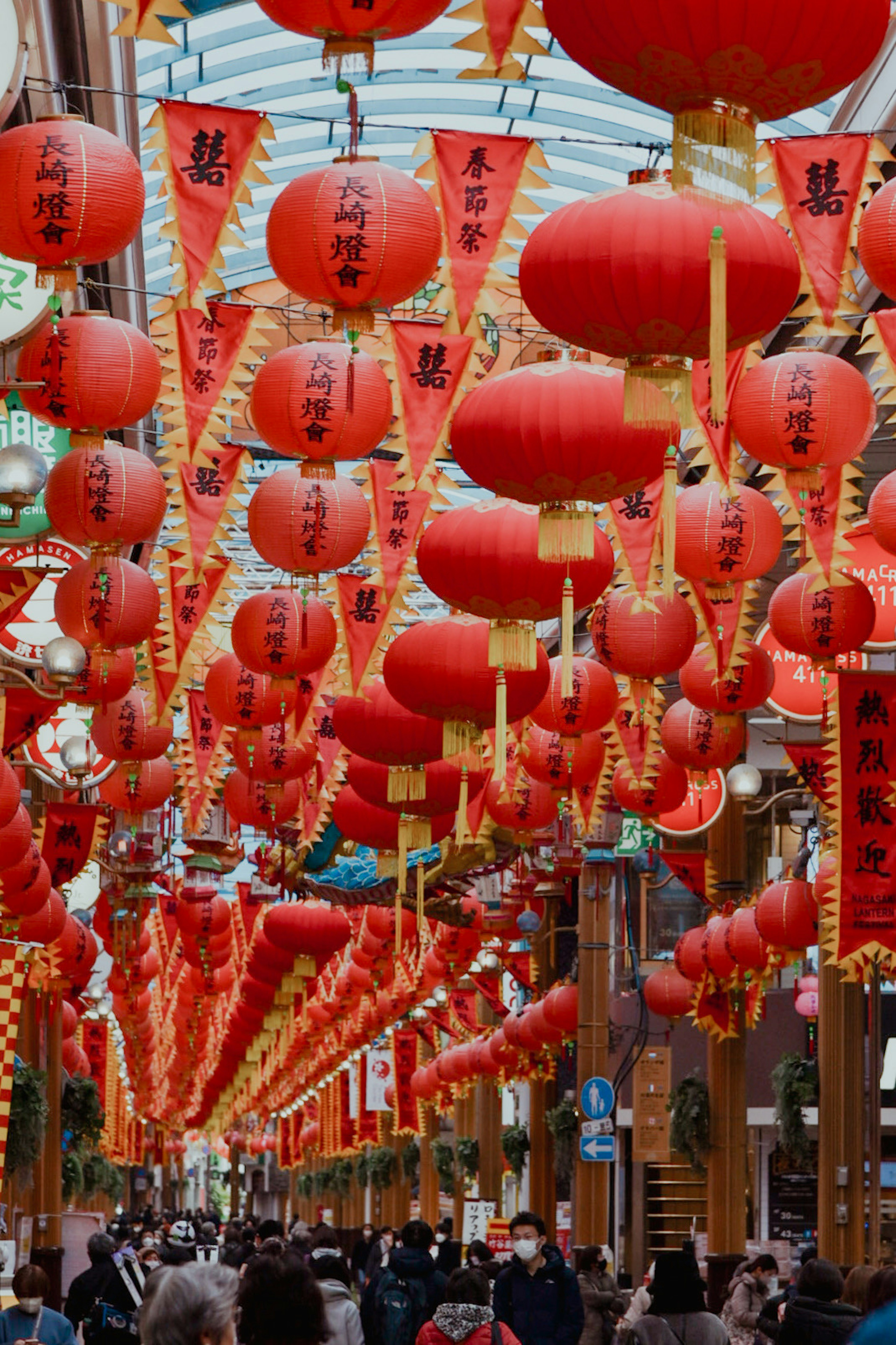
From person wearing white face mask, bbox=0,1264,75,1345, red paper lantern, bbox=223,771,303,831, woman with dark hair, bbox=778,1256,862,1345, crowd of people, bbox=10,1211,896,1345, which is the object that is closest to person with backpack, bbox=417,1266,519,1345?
crowd of people, bbox=10,1211,896,1345

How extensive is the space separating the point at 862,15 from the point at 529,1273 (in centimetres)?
725

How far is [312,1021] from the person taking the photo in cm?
3253

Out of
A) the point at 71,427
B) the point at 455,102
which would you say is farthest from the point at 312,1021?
the point at 71,427

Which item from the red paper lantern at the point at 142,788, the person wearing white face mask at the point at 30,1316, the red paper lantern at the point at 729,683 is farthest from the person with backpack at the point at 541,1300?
the red paper lantern at the point at 142,788

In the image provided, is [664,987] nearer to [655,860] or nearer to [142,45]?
[655,860]

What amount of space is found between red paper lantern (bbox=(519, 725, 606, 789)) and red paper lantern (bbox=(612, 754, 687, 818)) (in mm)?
303

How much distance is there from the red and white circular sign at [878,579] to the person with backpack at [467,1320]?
4.71 metres

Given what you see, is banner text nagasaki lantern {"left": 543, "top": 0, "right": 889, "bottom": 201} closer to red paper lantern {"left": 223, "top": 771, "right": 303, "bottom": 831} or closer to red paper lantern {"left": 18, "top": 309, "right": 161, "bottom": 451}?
red paper lantern {"left": 18, "top": 309, "right": 161, "bottom": 451}

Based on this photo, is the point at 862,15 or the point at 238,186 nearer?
the point at 862,15

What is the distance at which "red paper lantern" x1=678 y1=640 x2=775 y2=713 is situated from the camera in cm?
1170

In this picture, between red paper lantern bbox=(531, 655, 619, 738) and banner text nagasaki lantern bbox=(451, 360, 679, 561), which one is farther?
red paper lantern bbox=(531, 655, 619, 738)

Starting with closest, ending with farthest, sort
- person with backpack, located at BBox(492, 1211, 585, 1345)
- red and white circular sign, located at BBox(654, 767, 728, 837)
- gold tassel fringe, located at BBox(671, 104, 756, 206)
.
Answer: gold tassel fringe, located at BBox(671, 104, 756, 206) → person with backpack, located at BBox(492, 1211, 585, 1345) → red and white circular sign, located at BBox(654, 767, 728, 837)

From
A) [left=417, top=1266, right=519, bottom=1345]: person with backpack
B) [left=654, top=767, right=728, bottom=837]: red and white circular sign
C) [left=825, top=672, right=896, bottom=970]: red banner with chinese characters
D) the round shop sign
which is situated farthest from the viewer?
[left=654, top=767, right=728, bottom=837]: red and white circular sign

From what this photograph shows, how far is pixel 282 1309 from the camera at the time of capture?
4.39m
